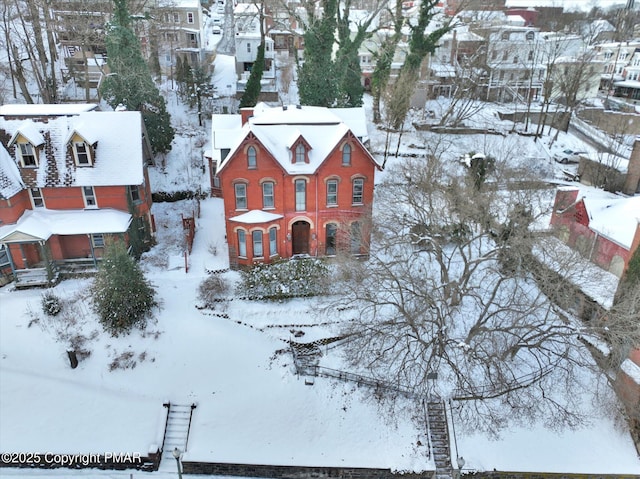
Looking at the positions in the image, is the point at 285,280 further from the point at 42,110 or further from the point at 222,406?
the point at 42,110

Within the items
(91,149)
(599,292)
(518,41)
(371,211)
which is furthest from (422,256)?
(518,41)

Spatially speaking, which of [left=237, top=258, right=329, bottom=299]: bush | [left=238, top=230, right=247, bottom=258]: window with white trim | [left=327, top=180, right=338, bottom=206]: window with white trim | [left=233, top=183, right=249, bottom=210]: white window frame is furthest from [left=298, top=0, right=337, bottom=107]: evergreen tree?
[left=237, top=258, right=329, bottom=299]: bush

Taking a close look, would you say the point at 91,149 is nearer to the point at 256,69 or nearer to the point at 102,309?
the point at 102,309

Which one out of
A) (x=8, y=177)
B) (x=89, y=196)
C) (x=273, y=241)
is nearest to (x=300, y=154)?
(x=273, y=241)

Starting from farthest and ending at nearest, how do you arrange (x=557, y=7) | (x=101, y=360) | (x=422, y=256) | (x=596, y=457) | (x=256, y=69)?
(x=557, y=7) → (x=256, y=69) → (x=422, y=256) → (x=101, y=360) → (x=596, y=457)

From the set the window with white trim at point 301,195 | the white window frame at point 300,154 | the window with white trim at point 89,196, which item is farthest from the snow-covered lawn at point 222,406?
the white window frame at point 300,154

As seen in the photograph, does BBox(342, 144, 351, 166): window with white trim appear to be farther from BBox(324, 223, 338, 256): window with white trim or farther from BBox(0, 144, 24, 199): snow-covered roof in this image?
BBox(0, 144, 24, 199): snow-covered roof
